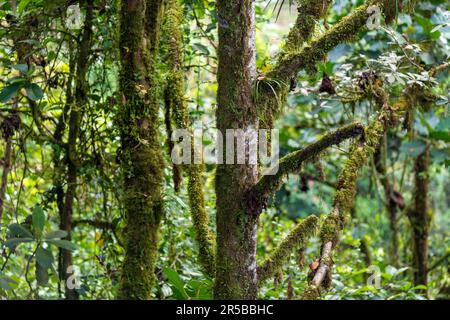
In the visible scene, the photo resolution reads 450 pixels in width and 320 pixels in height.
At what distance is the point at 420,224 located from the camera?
4.94 m

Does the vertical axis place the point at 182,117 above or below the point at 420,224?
above

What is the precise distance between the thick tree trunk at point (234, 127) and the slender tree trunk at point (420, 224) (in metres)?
3.10

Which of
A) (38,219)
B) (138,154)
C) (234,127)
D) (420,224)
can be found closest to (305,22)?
(234,127)

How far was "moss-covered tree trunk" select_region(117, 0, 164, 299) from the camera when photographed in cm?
221

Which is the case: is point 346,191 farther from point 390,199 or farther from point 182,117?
point 390,199

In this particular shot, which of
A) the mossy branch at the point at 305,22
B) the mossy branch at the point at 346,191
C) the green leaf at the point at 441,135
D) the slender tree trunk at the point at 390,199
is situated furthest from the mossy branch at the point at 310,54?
the slender tree trunk at the point at 390,199

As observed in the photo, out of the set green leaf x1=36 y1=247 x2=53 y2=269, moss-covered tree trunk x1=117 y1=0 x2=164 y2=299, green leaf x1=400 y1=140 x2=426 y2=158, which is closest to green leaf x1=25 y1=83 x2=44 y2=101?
moss-covered tree trunk x1=117 y1=0 x2=164 y2=299

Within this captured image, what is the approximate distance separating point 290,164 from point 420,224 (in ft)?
10.4

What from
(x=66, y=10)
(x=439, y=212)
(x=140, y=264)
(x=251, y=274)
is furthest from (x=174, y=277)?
(x=439, y=212)

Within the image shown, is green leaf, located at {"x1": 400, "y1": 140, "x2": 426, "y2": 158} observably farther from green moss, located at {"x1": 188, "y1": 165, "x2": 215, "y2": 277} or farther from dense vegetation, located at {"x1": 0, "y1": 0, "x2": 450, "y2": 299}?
green moss, located at {"x1": 188, "y1": 165, "x2": 215, "y2": 277}

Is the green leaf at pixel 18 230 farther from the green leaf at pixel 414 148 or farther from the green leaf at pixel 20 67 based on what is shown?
the green leaf at pixel 414 148

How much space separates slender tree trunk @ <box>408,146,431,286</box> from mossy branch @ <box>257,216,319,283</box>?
9.32ft
